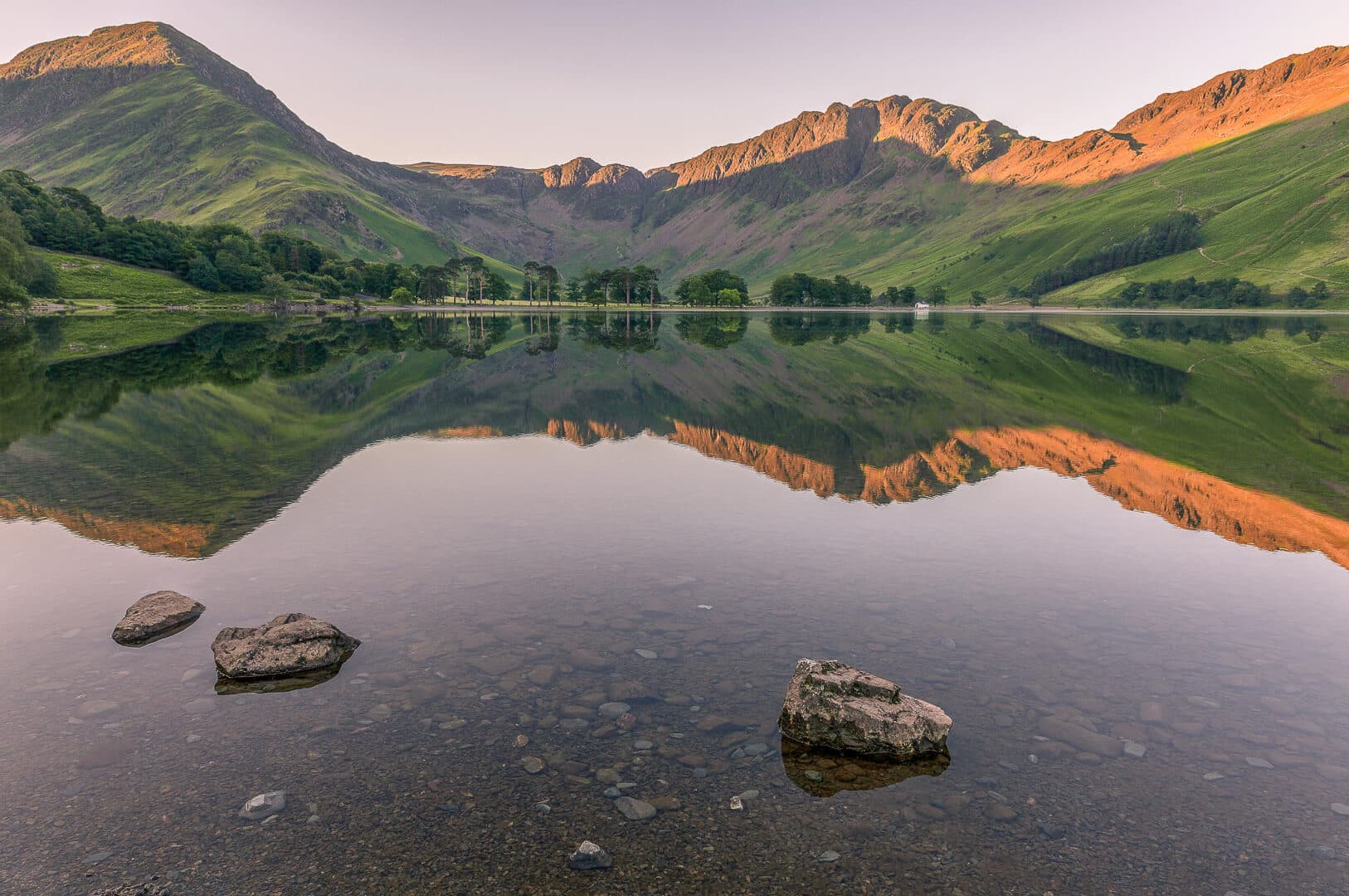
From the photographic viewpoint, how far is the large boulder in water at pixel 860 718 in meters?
11.2

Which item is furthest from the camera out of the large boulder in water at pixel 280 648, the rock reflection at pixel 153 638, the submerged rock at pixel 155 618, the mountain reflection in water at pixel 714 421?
the mountain reflection in water at pixel 714 421

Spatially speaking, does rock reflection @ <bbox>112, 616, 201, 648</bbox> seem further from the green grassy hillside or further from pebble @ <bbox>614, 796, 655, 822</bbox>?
the green grassy hillside

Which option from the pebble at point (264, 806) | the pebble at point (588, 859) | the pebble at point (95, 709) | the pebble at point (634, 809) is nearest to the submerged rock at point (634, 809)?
the pebble at point (634, 809)

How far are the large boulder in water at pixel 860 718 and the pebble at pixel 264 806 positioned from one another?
8.02 metres

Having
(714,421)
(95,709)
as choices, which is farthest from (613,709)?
(714,421)

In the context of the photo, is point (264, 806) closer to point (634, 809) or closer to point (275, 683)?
point (275, 683)

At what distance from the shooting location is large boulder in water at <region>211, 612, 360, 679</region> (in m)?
13.1

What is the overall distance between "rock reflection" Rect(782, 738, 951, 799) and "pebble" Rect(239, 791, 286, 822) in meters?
7.71

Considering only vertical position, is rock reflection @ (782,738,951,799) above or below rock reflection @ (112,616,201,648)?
below

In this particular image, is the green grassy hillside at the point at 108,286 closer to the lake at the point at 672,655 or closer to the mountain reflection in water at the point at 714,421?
the mountain reflection in water at the point at 714,421

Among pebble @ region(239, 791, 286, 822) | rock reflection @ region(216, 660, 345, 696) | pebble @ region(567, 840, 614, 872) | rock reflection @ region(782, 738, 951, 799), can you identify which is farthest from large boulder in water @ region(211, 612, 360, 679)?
rock reflection @ region(782, 738, 951, 799)

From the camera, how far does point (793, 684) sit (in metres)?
A: 12.0

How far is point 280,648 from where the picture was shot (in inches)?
528

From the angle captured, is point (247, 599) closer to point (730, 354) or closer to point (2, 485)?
point (2, 485)
